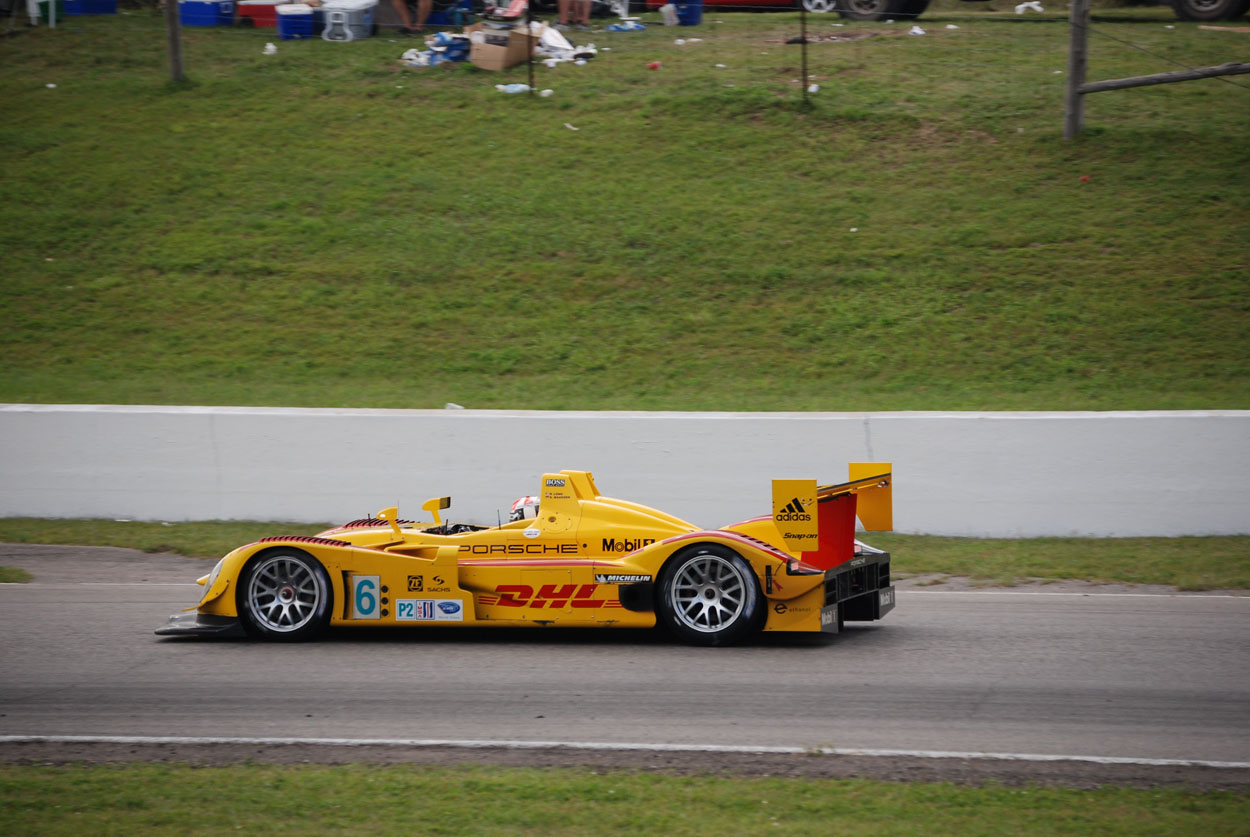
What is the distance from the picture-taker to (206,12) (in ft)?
88.2

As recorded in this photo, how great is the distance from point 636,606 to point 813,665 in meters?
1.18

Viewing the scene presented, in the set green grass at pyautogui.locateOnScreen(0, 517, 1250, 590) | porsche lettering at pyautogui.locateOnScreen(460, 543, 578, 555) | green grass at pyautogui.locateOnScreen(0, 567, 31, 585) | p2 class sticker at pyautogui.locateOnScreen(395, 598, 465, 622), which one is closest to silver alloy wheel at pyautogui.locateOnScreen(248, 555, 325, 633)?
p2 class sticker at pyautogui.locateOnScreen(395, 598, 465, 622)

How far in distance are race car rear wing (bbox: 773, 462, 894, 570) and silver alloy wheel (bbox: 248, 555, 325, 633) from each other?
3.17 meters

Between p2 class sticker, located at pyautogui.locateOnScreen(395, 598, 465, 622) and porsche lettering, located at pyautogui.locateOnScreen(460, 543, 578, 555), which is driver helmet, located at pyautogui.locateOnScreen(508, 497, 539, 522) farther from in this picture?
p2 class sticker, located at pyautogui.locateOnScreen(395, 598, 465, 622)

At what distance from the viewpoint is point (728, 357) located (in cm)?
1529

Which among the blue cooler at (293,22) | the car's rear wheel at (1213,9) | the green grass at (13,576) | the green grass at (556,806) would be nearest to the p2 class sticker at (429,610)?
the green grass at (556,806)

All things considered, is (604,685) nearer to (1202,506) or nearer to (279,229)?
(1202,506)

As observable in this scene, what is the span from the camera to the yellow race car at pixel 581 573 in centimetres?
746

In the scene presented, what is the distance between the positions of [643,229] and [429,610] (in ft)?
37.8

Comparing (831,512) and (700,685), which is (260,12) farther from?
(700,685)

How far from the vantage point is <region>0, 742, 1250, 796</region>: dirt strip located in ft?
17.4

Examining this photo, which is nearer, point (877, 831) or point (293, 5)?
point (877, 831)

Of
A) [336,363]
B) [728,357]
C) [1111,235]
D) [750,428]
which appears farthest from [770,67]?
[750,428]

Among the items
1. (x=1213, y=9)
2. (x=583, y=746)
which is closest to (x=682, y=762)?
(x=583, y=746)
